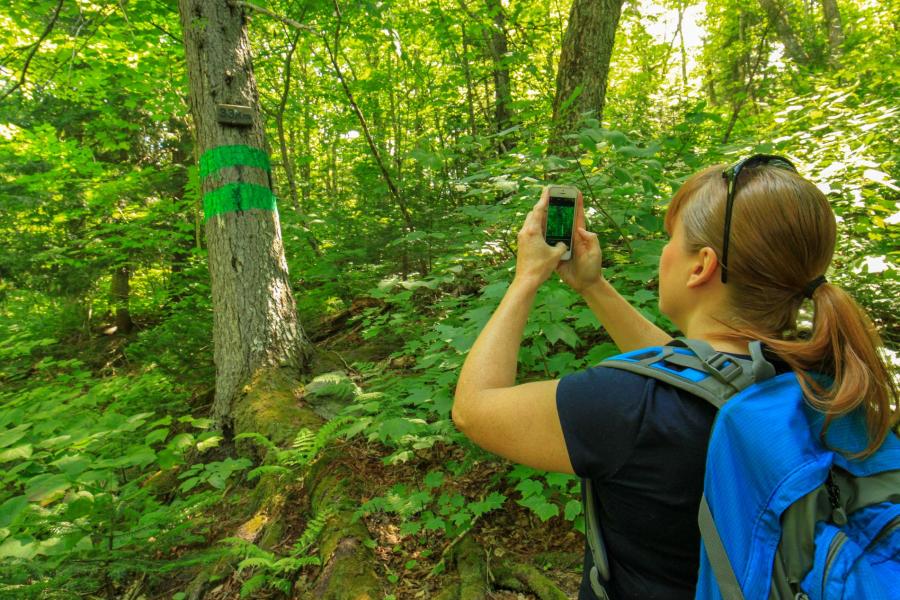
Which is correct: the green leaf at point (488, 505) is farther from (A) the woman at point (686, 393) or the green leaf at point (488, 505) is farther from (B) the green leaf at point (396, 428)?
(A) the woman at point (686, 393)

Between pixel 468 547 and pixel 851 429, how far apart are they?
2.63 m

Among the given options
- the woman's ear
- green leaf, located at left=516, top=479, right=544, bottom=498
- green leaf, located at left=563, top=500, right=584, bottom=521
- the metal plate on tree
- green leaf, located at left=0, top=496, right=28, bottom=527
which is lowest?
green leaf, located at left=563, top=500, right=584, bottom=521

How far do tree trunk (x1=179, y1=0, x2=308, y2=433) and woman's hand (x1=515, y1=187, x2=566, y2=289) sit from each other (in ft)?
12.5

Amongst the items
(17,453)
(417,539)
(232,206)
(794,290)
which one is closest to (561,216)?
(794,290)

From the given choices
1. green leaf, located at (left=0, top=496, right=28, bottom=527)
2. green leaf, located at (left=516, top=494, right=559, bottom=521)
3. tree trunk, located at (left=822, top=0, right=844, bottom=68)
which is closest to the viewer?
green leaf, located at (left=0, top=496, right=28, bottom=527)

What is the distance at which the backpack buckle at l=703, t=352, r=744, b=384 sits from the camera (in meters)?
0.90

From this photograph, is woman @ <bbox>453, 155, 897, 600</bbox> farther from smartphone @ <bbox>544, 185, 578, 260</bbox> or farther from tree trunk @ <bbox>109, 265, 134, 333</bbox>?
tree trunk @ <bbox>109, 265, 134, 333</bbox>

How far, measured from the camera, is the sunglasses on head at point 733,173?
1013 mm

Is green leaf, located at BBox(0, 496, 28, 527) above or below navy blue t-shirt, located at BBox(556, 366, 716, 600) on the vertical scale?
below

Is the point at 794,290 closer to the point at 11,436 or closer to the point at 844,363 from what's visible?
the point at 844,363

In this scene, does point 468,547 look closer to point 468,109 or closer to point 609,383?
point 609,383

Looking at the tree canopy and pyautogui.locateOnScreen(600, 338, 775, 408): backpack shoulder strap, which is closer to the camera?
pyautogui.locateOnScreen(600, 338, 775, 408): backpack shoulder strap

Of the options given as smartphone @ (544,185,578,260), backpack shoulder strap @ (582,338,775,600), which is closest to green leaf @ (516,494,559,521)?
smartphone @ (544,185,578,260)

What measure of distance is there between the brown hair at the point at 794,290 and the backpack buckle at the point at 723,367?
0.36 feet
